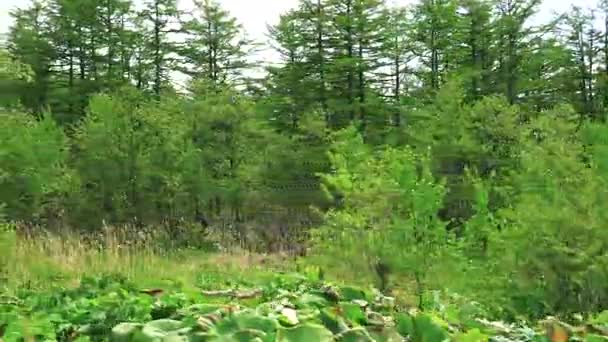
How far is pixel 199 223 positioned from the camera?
59.1ft

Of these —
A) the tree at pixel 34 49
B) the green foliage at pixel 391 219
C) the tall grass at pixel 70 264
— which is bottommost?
the tall grass at pixel 70 264

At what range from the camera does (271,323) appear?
1724 mm

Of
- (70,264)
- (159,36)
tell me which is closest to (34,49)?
(159,36)

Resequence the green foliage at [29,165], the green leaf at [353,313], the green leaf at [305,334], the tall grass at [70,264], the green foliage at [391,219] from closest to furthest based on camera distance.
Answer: the green leaf at [305,334] → the green leaf at [353,313] → the tall grass at [70,264] → the green foliage at [391,219] → the green foliage at [29,165]

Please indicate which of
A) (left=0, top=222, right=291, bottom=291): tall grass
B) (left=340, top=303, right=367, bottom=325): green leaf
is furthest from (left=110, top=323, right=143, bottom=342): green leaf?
(left=0, top=222, right=291, bottom=291): tall grass

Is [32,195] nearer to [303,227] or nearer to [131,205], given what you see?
[131,205]

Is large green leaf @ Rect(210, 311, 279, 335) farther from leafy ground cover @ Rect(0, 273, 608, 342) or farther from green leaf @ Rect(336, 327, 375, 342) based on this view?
green leaf @ Rect(336, 327, 375, 342)

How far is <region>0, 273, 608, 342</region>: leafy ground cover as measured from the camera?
1.68 metres

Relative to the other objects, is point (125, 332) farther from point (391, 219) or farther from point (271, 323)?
point (391, 219)

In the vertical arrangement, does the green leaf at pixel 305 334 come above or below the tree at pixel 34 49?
below

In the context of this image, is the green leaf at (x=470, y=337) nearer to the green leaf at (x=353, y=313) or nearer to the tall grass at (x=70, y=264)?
the green leaf at (x=353, y=313)

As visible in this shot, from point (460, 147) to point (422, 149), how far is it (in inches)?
32.5

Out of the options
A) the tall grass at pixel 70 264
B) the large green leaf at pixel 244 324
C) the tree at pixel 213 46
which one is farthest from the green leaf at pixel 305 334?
the tree at pixel 213 46

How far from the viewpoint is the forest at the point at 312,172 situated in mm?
3430
